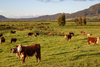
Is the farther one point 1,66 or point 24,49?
point 1,66

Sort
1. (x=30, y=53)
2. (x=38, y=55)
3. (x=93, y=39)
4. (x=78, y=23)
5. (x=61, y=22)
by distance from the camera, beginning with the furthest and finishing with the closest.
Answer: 1. (x=78, y=23)
2. (x=61, y=22)
3. (x=93, y=39)
4. (x=38, y=55)
5. (x=30, y=53)

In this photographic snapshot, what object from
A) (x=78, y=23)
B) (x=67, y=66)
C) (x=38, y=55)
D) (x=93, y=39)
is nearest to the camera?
(x=67, y=66)

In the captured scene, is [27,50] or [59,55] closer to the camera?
[27,50]

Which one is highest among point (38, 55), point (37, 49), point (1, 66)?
point (37, 49)

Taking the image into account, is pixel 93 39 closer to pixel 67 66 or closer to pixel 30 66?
pixel 67 66

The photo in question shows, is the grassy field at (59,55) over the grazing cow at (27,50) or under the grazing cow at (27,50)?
under

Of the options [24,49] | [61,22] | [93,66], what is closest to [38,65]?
[24,49]

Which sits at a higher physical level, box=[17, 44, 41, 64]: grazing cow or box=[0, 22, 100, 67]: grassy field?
box=[17, 44, 41, 64]: grazing cow

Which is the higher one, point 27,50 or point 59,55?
point 27,50

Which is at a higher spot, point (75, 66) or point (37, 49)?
point (37, 49)

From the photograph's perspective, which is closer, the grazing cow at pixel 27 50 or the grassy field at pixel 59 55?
the grazing cow at pixel 27 50

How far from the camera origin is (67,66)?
292 inches

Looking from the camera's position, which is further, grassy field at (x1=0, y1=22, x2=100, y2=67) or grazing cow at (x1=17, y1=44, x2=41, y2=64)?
grassy field at (x1=0, y1=22, x2=100, y2=67)

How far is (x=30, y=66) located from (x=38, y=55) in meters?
1.28
